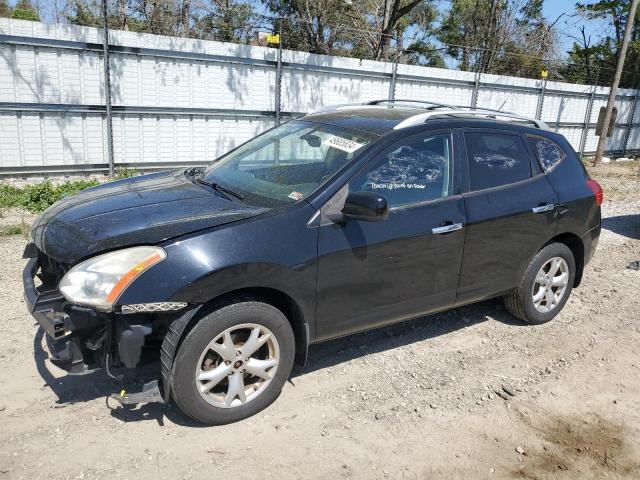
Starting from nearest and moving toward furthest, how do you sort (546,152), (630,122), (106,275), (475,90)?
(106,275), (546,152), (475,90), (630,122)

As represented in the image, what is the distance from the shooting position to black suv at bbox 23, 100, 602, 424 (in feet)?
9.73

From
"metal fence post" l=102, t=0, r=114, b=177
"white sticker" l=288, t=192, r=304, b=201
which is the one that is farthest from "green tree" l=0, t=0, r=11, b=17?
"white sticker" l=288, t=192, r=304, b=201

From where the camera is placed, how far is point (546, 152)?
4738 millimetres

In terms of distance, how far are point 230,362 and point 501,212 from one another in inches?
92.2

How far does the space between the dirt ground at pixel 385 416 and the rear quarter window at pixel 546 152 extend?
4.68ft

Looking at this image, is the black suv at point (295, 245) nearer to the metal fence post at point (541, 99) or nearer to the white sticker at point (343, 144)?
the white sticker at point (343, 144)

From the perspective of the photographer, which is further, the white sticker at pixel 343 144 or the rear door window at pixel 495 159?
the rear door window at pixel 495 159

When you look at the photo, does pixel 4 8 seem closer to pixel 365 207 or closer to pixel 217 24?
pixel 217 24


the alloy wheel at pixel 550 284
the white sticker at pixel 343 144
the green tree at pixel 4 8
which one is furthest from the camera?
the green tree at pixel 4 8

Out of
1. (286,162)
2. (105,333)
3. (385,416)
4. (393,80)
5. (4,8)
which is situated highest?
(4,8)

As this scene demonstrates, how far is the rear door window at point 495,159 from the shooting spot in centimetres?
417

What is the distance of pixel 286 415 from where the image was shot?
3.43m

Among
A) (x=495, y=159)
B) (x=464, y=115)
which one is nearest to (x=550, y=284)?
(x=495, y=159)

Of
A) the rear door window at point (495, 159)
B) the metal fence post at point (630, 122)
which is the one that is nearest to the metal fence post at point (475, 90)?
the metal fence post at point (630, 122)
